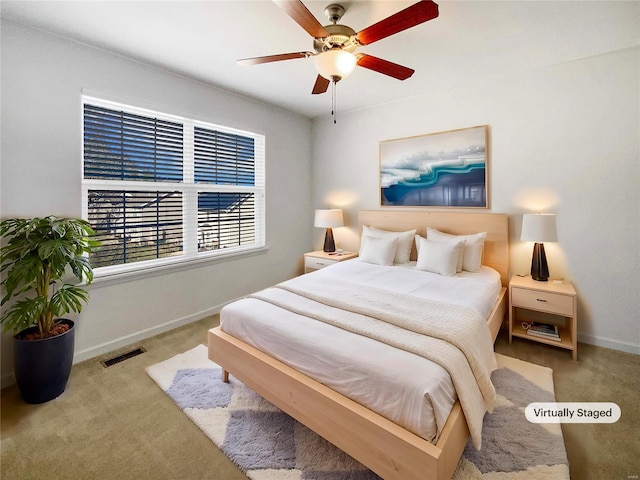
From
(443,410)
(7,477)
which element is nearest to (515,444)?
(443,410)

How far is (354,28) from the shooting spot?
86.6 inches

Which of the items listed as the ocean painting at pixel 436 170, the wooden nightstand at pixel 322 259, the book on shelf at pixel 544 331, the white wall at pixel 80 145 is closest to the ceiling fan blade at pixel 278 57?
the white wall at pixel 80 145

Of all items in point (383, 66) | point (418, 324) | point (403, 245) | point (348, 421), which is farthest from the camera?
point (403, 245)

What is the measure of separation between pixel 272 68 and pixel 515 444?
11.1 ft

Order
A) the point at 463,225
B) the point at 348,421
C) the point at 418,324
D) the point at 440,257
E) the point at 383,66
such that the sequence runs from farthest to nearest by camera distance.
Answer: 1. the point at 463,225
2. the point at 440,257
3. the point at 383,66
4. the point at 418,324
5. the point at 348,421

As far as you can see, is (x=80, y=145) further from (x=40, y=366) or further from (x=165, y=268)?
(x=40, y=366)

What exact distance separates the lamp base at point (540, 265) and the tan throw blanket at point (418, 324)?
1.31 m

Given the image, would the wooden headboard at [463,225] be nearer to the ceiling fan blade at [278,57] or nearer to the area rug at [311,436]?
the area rug at [311,436]

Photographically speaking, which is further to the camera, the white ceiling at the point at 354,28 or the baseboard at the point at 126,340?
the baseboard at the point at 126,340

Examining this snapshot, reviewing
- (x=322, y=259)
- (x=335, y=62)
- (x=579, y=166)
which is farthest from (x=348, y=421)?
(x=579, y=166)

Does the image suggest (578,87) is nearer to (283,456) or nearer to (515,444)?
(515,444)

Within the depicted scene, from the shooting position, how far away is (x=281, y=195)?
427 centimetres

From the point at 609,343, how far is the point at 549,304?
0.74 meters

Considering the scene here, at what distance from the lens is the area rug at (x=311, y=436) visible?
151cm
